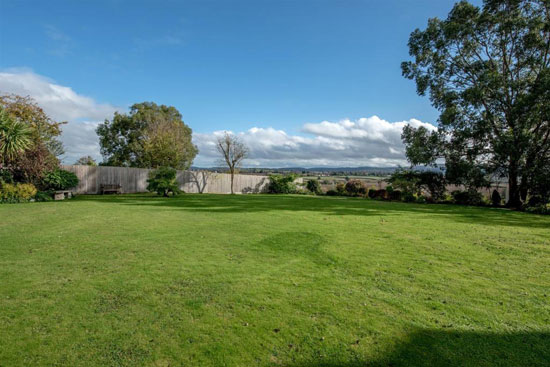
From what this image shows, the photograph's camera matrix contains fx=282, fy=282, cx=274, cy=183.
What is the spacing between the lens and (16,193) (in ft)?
42.7

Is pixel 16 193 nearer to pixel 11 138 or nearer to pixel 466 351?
pixel 11 138

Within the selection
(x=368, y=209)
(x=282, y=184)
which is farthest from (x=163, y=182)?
(x=282, y=184)

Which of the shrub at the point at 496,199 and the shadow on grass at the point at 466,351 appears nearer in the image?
the shadow on grass at the point at 466,351

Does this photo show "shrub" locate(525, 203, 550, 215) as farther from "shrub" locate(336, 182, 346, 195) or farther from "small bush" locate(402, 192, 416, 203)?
"shrub" locate(336, 182, 346, 195)

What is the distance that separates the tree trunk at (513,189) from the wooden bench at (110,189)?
24655 mm

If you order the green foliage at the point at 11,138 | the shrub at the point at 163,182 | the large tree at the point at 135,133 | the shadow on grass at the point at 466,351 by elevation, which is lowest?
the shadow on grass at the point at 466,351

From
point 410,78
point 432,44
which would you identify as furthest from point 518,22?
point 410,78

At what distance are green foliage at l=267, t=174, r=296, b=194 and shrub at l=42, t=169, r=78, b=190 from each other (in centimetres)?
1653

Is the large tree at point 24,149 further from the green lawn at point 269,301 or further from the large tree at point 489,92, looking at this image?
the large tree at point 489,92

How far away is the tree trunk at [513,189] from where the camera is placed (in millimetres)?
15234

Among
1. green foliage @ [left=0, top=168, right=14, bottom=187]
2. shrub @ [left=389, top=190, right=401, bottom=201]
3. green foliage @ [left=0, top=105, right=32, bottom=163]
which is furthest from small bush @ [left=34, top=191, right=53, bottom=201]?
shrub @ [left=389, top=190, right=401, bottom=201]

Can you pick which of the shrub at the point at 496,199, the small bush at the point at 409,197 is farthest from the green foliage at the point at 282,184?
the shrub at the point at 496,199

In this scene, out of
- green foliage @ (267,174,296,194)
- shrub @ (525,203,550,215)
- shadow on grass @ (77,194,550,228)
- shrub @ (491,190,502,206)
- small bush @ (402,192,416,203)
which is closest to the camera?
shadow on grass @ (77,194,550,228)

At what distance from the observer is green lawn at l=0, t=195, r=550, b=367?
232 cm
